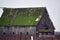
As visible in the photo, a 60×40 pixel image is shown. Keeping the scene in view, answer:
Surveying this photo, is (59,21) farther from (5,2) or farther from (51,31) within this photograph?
(5,2)

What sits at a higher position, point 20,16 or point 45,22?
point 20,16

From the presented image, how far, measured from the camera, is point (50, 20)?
5.95 m

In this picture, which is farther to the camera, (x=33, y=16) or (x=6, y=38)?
(x=33, y=16)

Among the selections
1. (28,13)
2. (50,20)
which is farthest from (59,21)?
(28,13)

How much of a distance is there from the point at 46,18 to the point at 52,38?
45.6 inches

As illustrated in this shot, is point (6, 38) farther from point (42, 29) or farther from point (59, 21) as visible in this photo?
point (59, 21)

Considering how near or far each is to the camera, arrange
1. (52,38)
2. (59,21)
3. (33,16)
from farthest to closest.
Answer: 1. (33,16)
2. (59,21)
3. (52,38)

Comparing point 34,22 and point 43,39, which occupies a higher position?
point 34,22

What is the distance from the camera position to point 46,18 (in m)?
6.13

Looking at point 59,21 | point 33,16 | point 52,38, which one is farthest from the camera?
point 33,16

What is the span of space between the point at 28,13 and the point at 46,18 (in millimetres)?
687

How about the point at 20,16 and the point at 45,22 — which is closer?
the point at 45,22

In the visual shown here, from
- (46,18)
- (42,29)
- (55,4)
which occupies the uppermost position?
(55,4)

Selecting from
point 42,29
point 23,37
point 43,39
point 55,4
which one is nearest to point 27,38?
point 23,37
